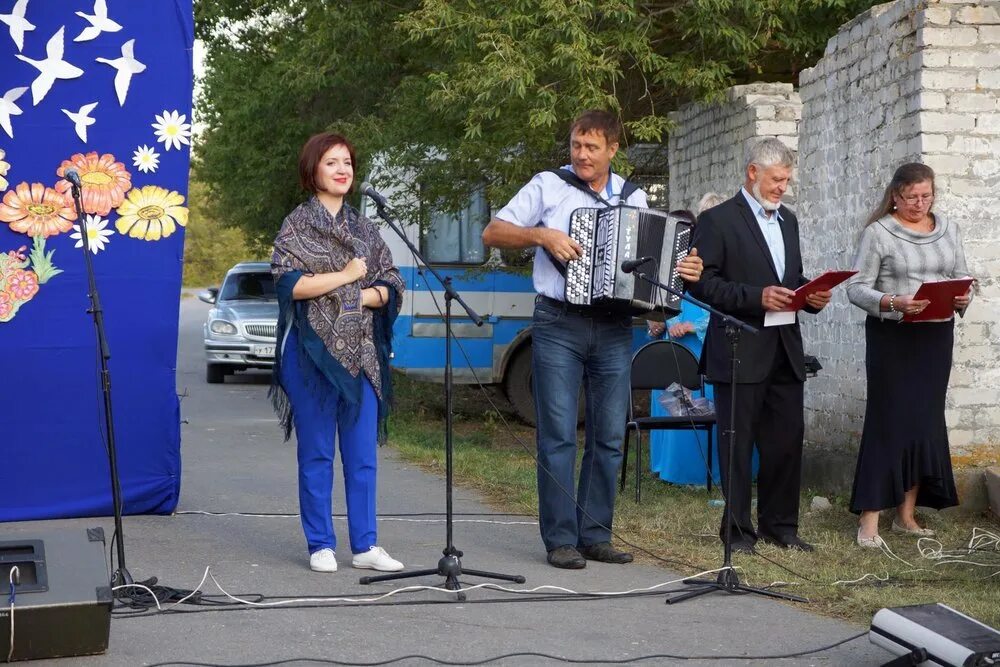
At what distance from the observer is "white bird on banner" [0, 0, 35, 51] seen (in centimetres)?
790

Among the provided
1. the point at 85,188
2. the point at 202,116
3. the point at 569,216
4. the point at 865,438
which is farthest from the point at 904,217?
the point at 202,116

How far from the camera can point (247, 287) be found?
21125 millimetres

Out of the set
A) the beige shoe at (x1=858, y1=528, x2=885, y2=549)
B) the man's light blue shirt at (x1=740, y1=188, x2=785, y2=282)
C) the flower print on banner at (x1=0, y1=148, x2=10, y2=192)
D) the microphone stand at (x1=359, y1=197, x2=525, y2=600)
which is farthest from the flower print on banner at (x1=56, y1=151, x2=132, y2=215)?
the beige shoe at (x1=858, y1=528, x2=885, y2=549)

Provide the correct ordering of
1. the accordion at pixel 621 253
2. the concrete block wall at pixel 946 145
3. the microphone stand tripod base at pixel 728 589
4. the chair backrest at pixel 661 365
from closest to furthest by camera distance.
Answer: the microphone stand tripod base at pixel 728 589, the accordion at pixel 621 253, the concrete block wall at pixel 946 145, the chair backrest at pixel 661 365

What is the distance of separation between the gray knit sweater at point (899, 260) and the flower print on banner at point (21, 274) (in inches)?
174

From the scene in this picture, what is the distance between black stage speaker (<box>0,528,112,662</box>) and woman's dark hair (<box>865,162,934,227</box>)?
181 inches

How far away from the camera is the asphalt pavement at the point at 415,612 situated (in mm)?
5391

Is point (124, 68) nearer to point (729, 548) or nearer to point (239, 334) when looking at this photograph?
point (729, 548)

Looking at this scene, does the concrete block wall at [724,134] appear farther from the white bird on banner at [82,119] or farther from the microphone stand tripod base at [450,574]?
the microphone stand tripod base at [450,574]

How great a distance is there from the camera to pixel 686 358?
10.2 meters

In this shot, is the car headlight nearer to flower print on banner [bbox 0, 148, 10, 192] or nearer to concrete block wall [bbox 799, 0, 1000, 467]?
concrete block wall [bbox 799, 0, 1000, 467]

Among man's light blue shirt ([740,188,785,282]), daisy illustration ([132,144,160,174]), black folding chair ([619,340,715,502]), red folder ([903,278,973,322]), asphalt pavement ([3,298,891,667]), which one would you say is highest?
daisy illustration ([132,144,160,174])

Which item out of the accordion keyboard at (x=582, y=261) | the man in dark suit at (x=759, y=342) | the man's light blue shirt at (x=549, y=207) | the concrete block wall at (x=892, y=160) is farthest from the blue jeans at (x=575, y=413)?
the concrete block wall at (x=892, y=160)

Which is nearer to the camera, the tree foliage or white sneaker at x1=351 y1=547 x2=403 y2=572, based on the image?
white sneaker at x1=351 y1=547 x2=403 y2=572
